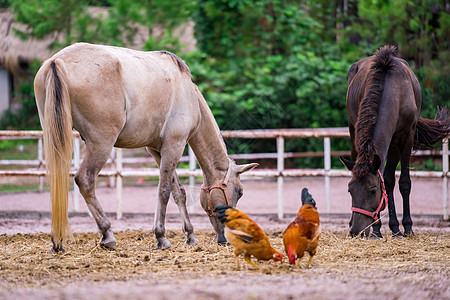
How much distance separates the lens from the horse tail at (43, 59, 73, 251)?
3975 millimetres

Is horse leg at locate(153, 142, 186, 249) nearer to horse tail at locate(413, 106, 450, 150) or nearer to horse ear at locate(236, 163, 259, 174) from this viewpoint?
horse ear at locate(236, 163, 259, 174)

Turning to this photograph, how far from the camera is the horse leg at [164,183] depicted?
4789 millimetres

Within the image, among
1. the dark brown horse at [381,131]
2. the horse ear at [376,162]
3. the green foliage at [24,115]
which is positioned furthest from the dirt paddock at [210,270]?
the green foliage at [24,115]

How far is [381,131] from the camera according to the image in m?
5.09

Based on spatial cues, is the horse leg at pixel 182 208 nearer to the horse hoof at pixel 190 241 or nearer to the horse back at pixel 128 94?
the horse hoof at pixel 190 241

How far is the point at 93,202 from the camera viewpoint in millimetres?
4316

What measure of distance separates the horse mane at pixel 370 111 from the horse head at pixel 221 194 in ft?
3.36

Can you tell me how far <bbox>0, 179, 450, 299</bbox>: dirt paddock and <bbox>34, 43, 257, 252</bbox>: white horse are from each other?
1.34ft

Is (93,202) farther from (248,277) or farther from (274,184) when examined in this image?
(274,184)

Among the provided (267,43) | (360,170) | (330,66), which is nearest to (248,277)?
(360,170)

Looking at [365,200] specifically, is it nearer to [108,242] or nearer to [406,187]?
[406,187]

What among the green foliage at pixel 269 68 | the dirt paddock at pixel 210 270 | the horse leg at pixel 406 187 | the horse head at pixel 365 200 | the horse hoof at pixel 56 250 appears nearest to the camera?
the dirt paddock at pixel 210 270

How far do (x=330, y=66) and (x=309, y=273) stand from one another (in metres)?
10.9

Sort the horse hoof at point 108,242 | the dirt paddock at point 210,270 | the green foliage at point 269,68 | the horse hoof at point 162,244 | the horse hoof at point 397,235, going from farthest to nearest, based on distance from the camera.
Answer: the green foliage at point 269,68, the horse hoof at point 397,235, the horse hoof at point 162,244, the horse hoof at point 108,242, the dirt paddock at point 210,270
